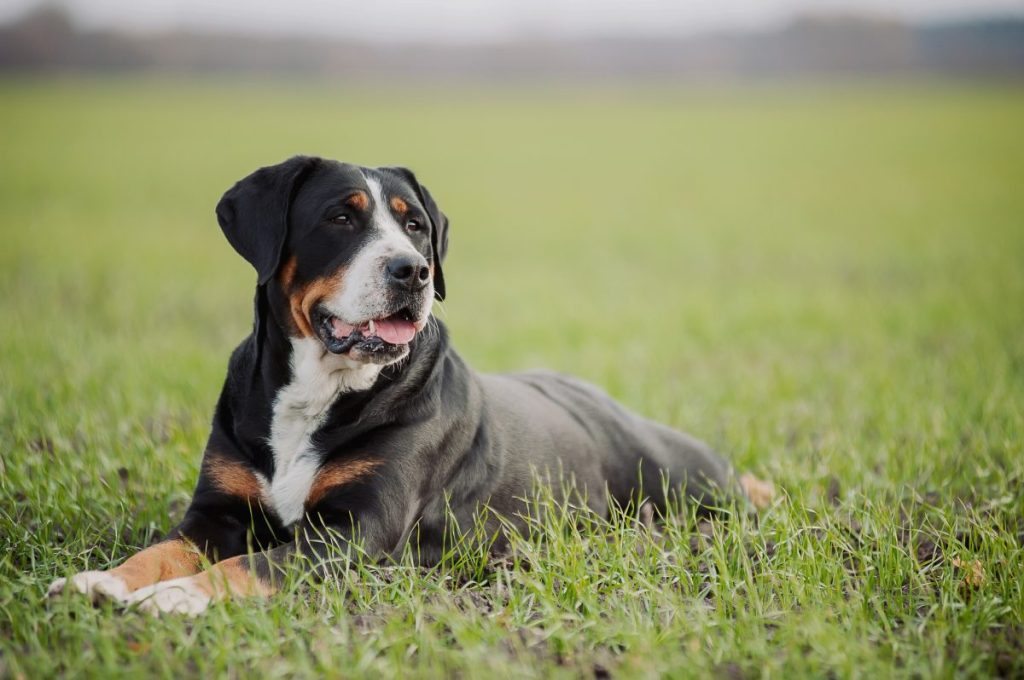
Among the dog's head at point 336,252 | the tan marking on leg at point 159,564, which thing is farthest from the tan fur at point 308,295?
the tan marking on leg at point 159,564

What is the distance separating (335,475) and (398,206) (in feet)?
3.89

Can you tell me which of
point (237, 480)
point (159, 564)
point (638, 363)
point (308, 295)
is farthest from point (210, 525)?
point (638, 363)

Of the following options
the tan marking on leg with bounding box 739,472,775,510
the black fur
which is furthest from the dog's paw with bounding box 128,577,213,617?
the tan marking on leg with bounding box 739,472,775,510

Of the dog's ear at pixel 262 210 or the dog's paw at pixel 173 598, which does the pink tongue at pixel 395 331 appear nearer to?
the dog's ear at pixel 262 210

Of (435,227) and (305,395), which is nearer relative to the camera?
(305,395)

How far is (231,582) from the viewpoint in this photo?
325 centimetres

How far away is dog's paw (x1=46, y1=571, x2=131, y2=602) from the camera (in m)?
3.17

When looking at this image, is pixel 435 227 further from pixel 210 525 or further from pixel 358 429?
pixel 210 525

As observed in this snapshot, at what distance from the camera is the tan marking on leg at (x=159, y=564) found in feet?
11.0

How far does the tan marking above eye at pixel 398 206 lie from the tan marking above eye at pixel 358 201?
0.13 metres

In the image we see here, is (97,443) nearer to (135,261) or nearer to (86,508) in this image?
(86,508)

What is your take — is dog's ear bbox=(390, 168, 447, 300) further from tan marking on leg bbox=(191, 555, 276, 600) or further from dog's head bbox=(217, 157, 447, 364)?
tan marking on leg bbox=(191, 555, 276, 600)

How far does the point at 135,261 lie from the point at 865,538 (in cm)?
1101

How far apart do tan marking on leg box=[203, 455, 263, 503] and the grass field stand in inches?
23.5
